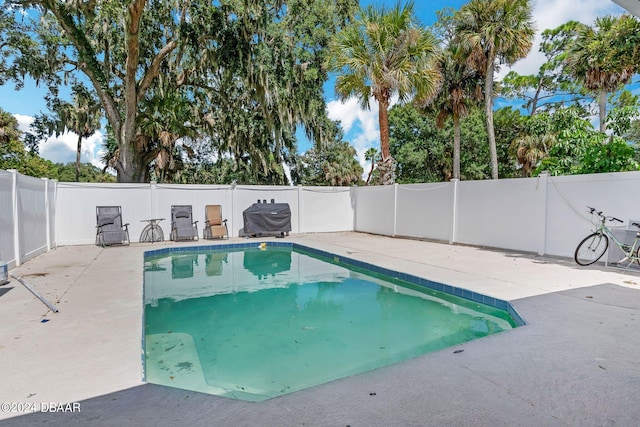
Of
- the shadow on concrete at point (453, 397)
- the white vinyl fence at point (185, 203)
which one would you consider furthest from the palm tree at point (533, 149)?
the shadow on concrete at point (453, 397)

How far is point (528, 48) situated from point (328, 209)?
8.02 metres

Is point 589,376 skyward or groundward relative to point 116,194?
groundward

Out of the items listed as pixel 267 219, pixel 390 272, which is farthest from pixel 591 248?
pixel 267 219

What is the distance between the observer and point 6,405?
180cm

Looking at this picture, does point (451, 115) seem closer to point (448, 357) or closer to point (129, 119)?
point (129, 119)

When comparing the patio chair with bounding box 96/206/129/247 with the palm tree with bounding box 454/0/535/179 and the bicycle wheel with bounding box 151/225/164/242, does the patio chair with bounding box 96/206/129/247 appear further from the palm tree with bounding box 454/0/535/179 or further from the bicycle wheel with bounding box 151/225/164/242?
the palm tree with bounding box 454/0/535/179

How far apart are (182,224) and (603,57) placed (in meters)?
9.44

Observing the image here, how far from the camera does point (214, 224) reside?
389 inches

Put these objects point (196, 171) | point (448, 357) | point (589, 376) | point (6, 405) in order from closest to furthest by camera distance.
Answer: point (6, 405) → point (589, 376) → point (448, 357) → point (196, 171)

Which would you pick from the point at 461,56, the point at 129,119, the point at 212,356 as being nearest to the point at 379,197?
the point at 461,56

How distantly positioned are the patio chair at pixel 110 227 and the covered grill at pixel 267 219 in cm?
308

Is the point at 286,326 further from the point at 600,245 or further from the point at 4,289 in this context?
the point at 600,245

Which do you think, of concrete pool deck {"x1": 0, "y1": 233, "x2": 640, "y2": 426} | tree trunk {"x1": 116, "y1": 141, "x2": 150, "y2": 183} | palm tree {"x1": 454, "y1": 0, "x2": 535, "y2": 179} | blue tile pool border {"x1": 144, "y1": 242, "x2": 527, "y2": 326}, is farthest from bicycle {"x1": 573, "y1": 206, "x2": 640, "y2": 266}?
tree trunk {"x1": 116, "y1": 141, "x2": 150, "y2": 183}

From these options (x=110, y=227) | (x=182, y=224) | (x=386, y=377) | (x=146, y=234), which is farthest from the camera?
(x=182, y=224)
